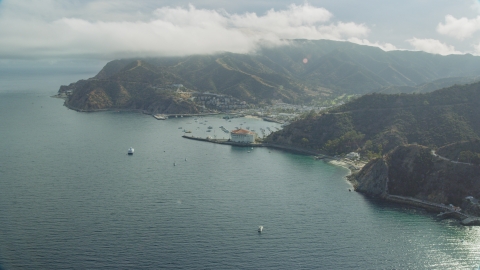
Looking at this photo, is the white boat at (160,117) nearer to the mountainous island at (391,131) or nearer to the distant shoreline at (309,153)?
A: the mountainous island at (391,131)

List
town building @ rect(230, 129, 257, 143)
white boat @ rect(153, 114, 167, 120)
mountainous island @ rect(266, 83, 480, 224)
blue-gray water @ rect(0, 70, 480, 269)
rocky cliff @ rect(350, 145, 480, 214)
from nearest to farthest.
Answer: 1. blue-gray water @ rect(0, 70, 480, 269)
2. rocky cliff @ rect(350, 145, 480, 214)
3. mountainous island @ rect(266, 83, 480, 224)
4. town building @ rect(230, 129, 257, 143)
5. white boat @ rect(153, 114, 167, 120)

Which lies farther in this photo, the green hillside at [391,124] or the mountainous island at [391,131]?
the green hillside at [391,124]

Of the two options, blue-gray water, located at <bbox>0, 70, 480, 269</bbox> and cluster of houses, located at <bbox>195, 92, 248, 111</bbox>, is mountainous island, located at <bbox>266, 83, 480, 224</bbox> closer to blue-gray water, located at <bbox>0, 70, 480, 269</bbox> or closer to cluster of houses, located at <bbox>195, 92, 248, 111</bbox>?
blue-gray water, located at <bbox>0, 70, 480, 269</bbox>

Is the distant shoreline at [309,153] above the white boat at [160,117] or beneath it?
beneath

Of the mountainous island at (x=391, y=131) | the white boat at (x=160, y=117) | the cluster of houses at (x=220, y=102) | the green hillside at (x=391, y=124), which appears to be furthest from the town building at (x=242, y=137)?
the cluster of houses at (x=220, y=102)

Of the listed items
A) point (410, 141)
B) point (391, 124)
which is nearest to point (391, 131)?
point (391, 124)

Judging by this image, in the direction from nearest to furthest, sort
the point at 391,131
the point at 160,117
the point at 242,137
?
the point at 391,131 → the point at 242,137 → the point at 160,117

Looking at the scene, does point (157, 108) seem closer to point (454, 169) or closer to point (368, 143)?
point (368, 143)

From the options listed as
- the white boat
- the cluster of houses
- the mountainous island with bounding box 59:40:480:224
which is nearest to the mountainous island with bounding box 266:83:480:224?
the mountainous island with bounding box 59:40:480:224

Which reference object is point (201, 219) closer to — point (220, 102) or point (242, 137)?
point (242, 137)
